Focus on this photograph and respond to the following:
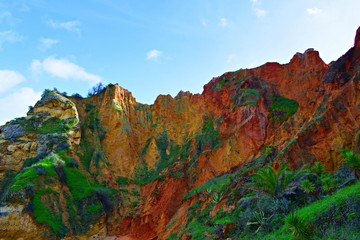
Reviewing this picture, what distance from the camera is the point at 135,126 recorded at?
6247 centimetres

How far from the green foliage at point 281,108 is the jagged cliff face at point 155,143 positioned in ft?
0.46

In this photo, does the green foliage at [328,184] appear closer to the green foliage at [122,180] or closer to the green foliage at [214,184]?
the green foliage at [214,184]

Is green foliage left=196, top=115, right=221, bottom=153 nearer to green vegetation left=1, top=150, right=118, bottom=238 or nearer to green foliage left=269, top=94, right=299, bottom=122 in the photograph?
green foliage left=269, top=94, right=299, bottom=122

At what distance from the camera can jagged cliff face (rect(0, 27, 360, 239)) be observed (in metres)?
33.5

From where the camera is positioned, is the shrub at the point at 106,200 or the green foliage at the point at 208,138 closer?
the shrub at the point at 106,200

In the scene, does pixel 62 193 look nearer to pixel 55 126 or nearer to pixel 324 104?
pixel 55 126

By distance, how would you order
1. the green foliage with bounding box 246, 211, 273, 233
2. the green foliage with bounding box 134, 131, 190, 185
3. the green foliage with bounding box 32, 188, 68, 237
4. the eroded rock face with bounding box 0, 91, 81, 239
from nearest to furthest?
the green foliage with bounding box 246, 211, 273, 233, the green foliage with bounding box 32, 188, 68, 237, the eroded rock face with bounding box 0, 91, 81, 239, the green foliage with bounding box 134, 131, 190, 185

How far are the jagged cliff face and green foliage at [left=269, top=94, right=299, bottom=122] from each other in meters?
0.14

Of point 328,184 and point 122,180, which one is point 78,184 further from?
point 328,184

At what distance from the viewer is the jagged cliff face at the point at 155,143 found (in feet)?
110

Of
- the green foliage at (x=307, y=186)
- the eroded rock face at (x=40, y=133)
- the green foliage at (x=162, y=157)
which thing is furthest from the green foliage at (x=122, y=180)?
the green foliage at (x=307, y=186)

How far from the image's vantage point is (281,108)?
42.9m

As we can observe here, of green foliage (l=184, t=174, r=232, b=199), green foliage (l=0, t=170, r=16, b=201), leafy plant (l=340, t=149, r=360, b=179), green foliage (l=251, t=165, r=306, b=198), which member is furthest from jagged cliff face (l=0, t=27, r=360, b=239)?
leafy plant (l=340, t=149, r=360, b=179)

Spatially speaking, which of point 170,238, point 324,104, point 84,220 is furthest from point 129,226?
point 324,104
